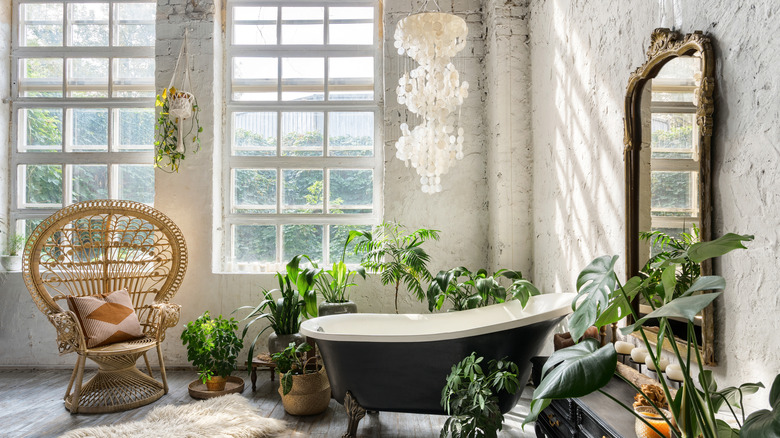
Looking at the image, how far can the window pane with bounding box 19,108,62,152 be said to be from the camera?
14.3ft

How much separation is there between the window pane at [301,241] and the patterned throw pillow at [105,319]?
1.30m

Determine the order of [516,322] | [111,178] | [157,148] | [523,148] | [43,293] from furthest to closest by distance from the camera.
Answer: [111,178] → [157,148] → [523,148] → [43,293] → [516,322]

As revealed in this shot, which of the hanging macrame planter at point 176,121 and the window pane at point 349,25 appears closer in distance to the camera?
the hanging macrame planter at point 176,121

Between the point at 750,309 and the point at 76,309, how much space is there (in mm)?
3442

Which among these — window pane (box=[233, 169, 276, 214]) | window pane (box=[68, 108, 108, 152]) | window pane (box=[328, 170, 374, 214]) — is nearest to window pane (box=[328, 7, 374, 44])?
window pane (box=[328, 170, 374, 214])

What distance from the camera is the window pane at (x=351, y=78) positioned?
442 centimetres

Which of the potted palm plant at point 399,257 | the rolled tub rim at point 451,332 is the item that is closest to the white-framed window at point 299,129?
the potted palm plant at point 399,257

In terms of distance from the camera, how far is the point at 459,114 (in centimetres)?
400

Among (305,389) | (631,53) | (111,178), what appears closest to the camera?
(631,53)

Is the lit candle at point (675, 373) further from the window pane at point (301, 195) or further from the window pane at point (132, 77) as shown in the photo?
the window pane at point (132, 77)

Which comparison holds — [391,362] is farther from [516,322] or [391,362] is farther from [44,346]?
[44,346]

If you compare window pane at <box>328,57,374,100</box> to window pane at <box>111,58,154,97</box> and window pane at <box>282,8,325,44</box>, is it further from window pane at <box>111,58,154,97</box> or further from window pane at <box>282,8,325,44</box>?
window pane at <box>111,58,154,97</box>

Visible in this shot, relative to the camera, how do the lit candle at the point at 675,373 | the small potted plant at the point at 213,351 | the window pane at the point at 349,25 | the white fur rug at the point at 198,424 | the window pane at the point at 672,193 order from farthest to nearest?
the window pane at the point at 349,25
the small potted plant at the point at 213,351
the white fur rug at the point at 198,424
the window pane at the point at 672,193
the lit candle at the point at 675,373

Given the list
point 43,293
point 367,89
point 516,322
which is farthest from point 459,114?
point 43,293
